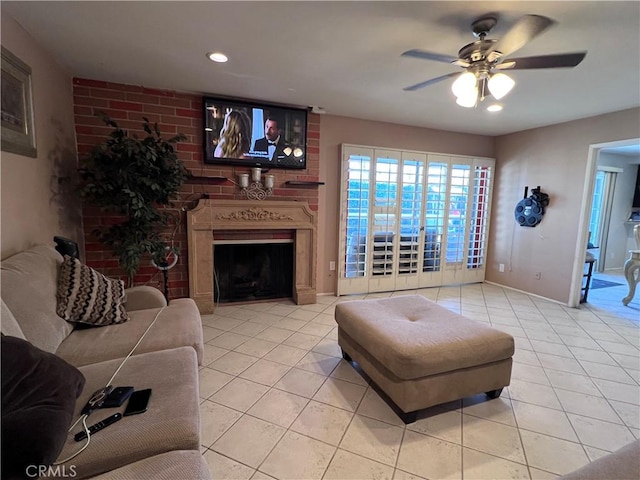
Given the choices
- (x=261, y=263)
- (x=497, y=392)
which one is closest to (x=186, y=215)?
(x=261, y=263)

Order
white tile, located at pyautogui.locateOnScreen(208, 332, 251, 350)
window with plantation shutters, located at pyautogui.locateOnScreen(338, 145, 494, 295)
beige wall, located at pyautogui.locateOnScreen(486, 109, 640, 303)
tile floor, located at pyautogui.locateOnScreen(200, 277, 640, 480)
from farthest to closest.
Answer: window with plantation shutters, located at pyautogui.locateOnScreen(338, 145, 494, 295), beige wall, located at pyautogui.locateOnScreen(486, 109, 640, 303), white tile, located at pyautogui.locateOnScreen(208, 332, 251, 350), tile floor, located at pyautogui.locateOnScreen(200, 277, 640, 480)

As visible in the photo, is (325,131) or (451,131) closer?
(325,131)

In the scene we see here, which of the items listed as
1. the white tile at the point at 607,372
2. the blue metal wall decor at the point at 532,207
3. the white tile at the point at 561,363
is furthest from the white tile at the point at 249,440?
the blue metal wall decor at the point at 532,207

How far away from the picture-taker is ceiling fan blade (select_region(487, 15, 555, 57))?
4.41 feet

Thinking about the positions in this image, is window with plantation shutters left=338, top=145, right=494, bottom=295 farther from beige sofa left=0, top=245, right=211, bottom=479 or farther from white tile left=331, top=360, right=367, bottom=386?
beige sofa left=0, top=245, right=211, bottom=479

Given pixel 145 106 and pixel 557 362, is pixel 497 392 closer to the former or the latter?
pixel 557 362

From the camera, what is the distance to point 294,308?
3488 millimetres

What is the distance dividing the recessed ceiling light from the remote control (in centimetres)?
224

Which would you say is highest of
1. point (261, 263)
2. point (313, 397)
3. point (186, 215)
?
point (186, 215)

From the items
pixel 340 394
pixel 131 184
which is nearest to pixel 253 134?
pixel 131 184

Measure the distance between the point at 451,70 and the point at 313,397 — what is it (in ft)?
8.54

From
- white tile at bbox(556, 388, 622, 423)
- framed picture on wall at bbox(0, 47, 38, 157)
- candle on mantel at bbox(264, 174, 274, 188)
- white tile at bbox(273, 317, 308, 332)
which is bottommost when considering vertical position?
white tile at bbox(556, 388, 622, 423)

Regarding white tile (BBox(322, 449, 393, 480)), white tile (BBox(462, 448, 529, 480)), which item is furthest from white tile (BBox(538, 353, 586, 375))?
white tile (BBox(322, 449, 393, 480))

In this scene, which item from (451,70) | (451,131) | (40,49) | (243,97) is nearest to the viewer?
(40,49)
